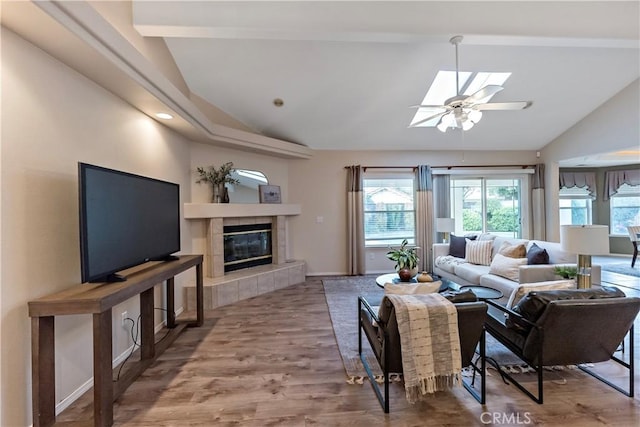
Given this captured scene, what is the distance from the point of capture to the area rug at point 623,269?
579 centimetres

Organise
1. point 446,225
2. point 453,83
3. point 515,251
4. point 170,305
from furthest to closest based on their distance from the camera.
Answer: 1. point 446,225
2. point 453,83
3. point 515,251
4. point 170,305

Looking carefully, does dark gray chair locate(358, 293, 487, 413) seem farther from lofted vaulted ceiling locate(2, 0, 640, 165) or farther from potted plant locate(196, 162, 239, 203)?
potted plant locate(196, 162, 239, 203)

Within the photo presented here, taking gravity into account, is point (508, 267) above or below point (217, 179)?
below

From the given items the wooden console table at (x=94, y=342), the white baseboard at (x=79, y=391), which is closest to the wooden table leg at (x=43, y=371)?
the wooden console table at (x=94, y=342)

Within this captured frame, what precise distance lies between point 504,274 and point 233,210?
12.6 ft

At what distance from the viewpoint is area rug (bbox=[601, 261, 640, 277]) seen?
5.79m

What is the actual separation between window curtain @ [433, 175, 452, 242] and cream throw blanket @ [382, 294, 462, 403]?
470cm

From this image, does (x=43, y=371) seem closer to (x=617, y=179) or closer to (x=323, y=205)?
(x=323, y=205)

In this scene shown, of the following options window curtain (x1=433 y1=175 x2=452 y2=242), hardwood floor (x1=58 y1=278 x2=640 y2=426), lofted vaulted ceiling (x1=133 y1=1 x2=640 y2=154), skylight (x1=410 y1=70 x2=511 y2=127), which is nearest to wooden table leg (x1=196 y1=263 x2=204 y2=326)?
hardwood floor (x1=58 y1=278 x2=640 y2=426)

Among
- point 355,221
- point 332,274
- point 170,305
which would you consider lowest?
point 332,274

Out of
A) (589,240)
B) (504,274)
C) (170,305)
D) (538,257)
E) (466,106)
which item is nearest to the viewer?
(589,240)

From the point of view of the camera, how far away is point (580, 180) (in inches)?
315

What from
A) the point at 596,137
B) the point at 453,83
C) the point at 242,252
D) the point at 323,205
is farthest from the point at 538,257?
the point at 242,252

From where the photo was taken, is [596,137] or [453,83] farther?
[596,137]
